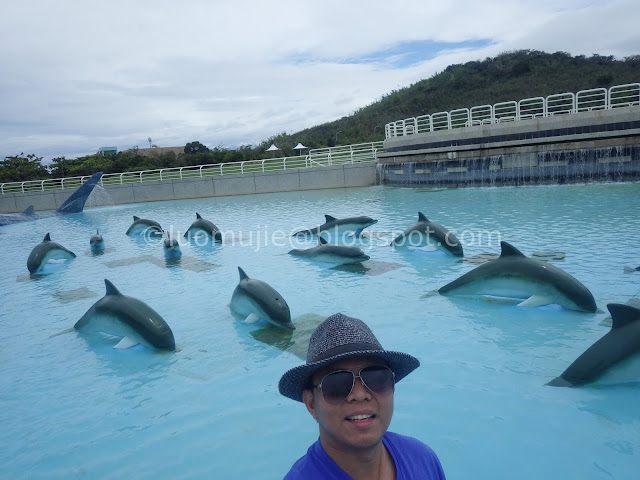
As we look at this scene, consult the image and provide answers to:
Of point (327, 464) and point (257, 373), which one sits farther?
point (257, 373)

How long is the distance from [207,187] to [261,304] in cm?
2840

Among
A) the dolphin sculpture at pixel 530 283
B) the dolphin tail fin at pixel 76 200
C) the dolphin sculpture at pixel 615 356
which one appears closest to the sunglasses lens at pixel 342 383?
the dolphin sculpture at pixel 615 356

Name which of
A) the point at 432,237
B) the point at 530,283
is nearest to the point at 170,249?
the point at 432,237

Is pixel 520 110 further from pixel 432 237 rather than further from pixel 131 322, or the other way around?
pixel 131 322

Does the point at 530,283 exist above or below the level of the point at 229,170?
below

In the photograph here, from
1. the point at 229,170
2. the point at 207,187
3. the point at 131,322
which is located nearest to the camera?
the point at 131,322

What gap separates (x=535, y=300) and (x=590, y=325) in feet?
2.32

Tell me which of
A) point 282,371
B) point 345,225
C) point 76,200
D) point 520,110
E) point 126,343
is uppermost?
point 520,110

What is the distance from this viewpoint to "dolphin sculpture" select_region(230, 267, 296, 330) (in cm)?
644

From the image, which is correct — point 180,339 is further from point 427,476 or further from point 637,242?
point 637,242

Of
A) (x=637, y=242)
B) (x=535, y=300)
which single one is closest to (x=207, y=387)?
(x=535, y=300)

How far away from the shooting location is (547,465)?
3.48 m

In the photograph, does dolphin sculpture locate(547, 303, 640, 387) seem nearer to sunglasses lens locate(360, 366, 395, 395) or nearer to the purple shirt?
the purple shirt

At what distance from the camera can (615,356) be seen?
424cm
